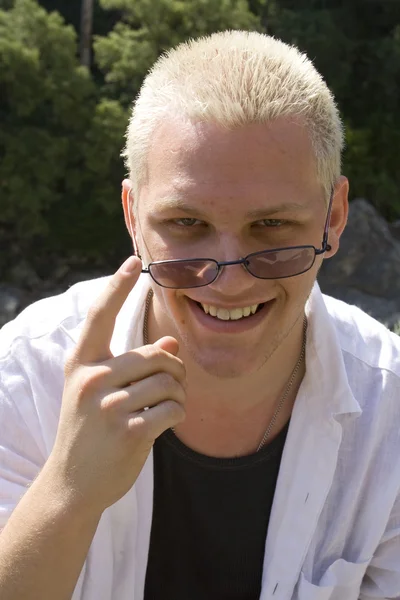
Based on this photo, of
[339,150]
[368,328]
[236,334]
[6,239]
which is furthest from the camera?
[6,239]

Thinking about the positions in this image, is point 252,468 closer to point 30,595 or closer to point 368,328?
point 368,328

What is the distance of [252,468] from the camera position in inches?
75.6

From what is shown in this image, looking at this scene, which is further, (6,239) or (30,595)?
(6,239)

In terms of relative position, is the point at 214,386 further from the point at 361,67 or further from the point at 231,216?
A: the point at 361,67

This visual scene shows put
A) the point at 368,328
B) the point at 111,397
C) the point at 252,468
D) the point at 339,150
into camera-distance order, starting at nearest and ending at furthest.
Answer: the point at 111,397 < the point at 339,150 < the point at 252,468 < the point at 368,328

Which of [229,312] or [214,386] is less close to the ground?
[229,312]

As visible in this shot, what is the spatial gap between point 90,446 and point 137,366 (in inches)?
6.8

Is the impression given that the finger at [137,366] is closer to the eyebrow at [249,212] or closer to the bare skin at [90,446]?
the bare skin at [90,446]

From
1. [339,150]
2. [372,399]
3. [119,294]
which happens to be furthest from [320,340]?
[119,294]

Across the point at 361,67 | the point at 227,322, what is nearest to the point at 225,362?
the point at 227,322

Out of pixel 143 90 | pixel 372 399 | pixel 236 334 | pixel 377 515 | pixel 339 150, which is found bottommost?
pixel 377 515

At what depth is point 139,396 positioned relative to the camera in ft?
4.75

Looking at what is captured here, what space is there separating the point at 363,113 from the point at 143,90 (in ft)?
25.9

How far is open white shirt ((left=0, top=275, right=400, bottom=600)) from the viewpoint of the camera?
1.83m
